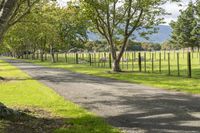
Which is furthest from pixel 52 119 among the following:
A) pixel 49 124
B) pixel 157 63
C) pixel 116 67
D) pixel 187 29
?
pixel 187 29

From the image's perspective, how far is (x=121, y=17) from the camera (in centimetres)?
3934

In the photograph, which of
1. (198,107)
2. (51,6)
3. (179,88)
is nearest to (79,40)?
(51,6)

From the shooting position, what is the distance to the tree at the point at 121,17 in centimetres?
3767

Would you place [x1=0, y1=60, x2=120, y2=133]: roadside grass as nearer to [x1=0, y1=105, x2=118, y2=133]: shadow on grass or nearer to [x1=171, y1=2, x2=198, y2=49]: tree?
[x1=0, y1=105, x2=118, y2=133]: shadow on grass

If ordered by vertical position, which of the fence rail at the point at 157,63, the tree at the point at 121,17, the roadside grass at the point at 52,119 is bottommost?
the roadside grass at the point at 52,119

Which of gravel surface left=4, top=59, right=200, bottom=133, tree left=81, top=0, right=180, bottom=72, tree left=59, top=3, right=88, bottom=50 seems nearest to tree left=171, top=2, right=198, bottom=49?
tree left=59, top=3, right=88, bottom=50

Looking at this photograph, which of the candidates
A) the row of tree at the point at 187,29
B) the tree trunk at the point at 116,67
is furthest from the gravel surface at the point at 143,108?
the row of tree at the point at 187,29

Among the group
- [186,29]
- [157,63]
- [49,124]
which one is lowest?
[49,124]

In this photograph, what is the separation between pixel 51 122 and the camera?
12.8 meters

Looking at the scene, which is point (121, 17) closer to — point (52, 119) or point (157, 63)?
point (157, 63)

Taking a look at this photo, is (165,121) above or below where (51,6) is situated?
below

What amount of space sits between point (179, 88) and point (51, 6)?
20.3 m

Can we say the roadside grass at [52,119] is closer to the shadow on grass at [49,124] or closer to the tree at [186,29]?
the shadow on grass at [49,124]

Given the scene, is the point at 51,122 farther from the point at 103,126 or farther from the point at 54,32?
the point at 54,32
